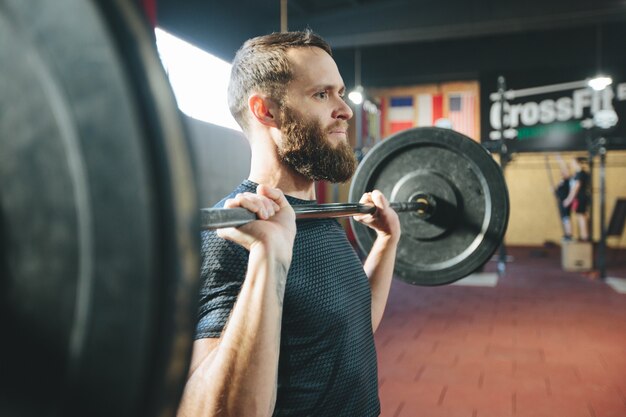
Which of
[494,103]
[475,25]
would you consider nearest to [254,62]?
[475,25]

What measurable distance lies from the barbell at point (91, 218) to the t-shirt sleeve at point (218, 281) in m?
0.55

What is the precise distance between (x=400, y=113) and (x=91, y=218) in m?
9.61

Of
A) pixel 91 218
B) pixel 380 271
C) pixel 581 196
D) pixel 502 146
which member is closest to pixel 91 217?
pixel 91 218

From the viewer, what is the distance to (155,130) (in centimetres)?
26

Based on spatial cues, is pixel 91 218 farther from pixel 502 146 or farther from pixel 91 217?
pixel 502 146

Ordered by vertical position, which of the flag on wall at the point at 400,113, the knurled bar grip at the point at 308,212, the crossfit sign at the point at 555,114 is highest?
the flag on wall at the point at 400,113

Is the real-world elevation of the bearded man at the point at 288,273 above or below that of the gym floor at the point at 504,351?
above

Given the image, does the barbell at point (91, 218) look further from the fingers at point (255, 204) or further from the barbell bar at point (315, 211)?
the fingers at point (255, 204)

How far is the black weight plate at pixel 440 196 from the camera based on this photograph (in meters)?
1.47

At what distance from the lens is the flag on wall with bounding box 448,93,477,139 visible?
29.6ft

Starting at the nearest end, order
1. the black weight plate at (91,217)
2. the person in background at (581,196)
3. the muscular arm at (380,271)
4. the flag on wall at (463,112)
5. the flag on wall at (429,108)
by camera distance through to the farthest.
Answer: the black weight plate at (91,217)
the muscular arm at (380,271)
the person in background at (581,196)
the flag on wall at (463,112)
the flag on wall at (429,108)

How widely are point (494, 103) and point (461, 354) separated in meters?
5.45

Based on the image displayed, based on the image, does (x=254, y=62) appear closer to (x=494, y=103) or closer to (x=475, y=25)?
(x=475, y=25)

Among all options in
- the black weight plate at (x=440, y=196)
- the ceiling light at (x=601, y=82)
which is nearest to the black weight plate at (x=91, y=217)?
the black weight plate at (x=440, y=196)
